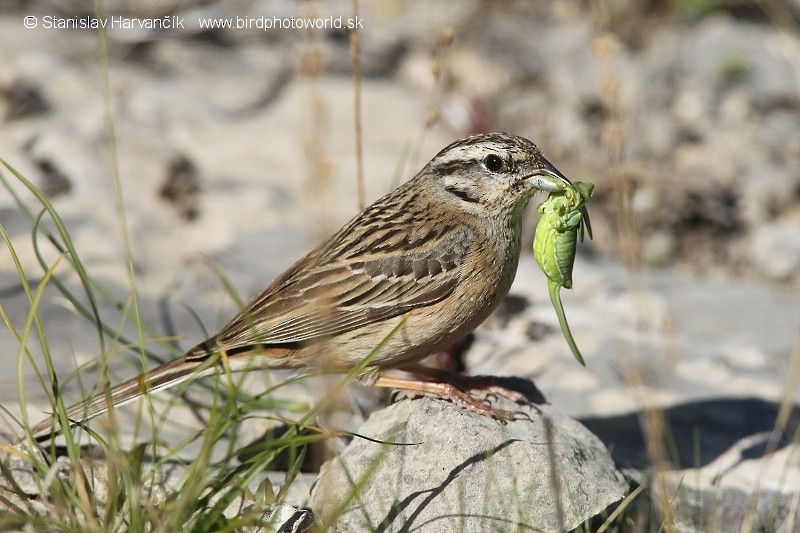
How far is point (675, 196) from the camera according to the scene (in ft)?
31.6

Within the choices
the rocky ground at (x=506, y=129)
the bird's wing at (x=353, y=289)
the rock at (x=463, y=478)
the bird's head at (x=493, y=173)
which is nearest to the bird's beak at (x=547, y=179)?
the bird's head at (x=493, y=173)

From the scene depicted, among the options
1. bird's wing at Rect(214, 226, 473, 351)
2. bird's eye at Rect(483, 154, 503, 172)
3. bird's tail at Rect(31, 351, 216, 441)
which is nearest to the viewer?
bird's tail at Rect(31, 351, 216, 441)

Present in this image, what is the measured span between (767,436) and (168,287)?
4188 mm

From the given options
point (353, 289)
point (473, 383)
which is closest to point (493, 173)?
point (353, 289)

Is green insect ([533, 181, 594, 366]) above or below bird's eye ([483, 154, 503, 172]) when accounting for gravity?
below

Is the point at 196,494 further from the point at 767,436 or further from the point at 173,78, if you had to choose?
the point at 173,78

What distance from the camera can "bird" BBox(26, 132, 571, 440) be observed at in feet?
17.0

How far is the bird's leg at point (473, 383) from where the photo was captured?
17.3 feet

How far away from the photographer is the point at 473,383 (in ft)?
17.8

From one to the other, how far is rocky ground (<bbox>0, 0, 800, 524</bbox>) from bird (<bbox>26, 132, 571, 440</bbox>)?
1.87 feet

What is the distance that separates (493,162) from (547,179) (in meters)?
0.33

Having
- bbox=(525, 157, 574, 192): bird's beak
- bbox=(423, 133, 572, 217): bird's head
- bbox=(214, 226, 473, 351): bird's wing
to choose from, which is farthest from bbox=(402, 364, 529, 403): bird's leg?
bbox=(525, 157, 574, 192): bird's beak

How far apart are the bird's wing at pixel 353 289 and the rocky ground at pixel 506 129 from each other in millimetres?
822

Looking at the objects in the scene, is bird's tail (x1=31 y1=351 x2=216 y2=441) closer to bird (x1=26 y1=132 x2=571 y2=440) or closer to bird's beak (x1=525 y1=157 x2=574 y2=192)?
bird (x1=26 y1=132 x2=571 y2=440)
